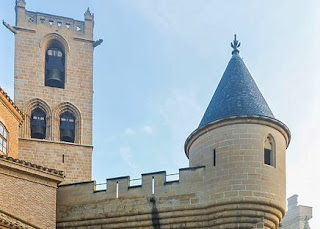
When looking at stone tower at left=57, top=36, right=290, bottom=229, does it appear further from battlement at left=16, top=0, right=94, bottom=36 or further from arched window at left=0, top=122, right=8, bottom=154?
battlement at left=16, top=0, right=94, bottom=36

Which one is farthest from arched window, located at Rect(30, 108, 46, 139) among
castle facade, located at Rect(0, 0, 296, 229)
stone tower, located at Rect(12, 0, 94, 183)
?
castle facade, located at Rect(0, 0, 296, 229)

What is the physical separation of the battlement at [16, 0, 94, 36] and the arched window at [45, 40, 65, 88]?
3.08 feet

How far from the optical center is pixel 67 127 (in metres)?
38.0

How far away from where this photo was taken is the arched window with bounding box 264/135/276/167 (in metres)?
22.6

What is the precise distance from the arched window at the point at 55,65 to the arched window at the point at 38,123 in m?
1.75

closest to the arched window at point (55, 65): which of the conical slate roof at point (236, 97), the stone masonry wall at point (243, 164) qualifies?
the conical slate roof at point (236, 97)

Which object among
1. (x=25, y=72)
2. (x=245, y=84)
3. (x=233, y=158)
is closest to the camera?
(x=233, y=158)

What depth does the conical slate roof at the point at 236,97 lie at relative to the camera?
22.7 metres

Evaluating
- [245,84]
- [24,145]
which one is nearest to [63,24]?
[24,145]

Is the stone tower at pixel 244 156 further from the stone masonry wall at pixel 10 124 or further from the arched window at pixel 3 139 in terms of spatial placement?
the stone masonry wall at pixel 10 124

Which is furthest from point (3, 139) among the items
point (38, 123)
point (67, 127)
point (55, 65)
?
point (55, 65)

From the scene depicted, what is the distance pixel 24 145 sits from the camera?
35188mm

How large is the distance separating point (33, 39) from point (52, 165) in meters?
7.31

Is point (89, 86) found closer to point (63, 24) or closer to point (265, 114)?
point (63, 24)
